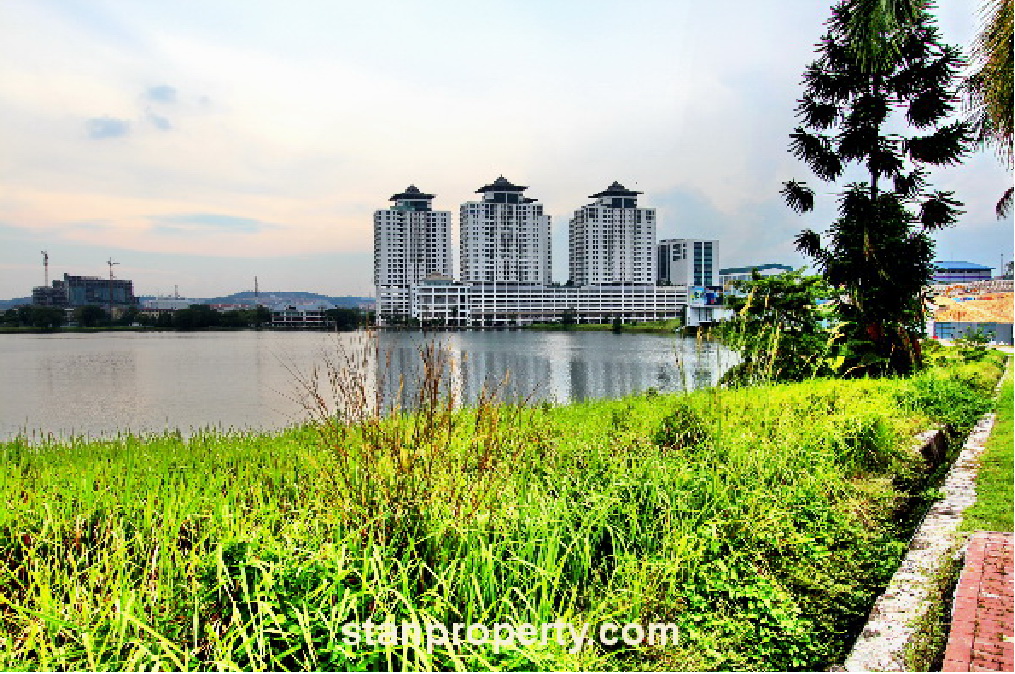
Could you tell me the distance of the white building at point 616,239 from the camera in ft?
271

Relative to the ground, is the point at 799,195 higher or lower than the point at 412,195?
lower

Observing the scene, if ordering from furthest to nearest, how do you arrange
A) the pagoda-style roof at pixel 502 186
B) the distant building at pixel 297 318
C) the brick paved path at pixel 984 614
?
1. the pagoda-style roof at pixel 502 186
2. the distant building at pixel 297 318
3. the brick paved path at pixel 984 614

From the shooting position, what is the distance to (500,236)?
81.6 meters

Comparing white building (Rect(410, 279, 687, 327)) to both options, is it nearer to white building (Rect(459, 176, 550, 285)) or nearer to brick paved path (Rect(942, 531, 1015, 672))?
white building (Rect(459, 176, 550, 285))

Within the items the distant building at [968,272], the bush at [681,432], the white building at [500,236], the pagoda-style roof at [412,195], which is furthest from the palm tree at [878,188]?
the white building at [500,236]

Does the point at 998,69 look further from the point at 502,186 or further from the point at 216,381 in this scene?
the point at 502,186

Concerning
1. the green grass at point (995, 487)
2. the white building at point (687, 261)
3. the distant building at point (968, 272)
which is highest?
the white building at point (687, 261)

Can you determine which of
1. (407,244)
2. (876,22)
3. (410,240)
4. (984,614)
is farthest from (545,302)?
(984,614)

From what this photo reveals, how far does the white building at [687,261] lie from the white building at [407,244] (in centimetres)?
2373

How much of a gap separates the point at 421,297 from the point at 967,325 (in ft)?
166

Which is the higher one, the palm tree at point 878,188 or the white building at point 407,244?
the white building at point 407,244

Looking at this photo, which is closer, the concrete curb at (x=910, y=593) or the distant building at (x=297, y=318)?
the concrete curb at (x=910, y=593)

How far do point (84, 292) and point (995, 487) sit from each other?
3617 cm

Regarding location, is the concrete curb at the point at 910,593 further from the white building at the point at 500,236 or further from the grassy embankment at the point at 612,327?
the white building at the point at 500,236
